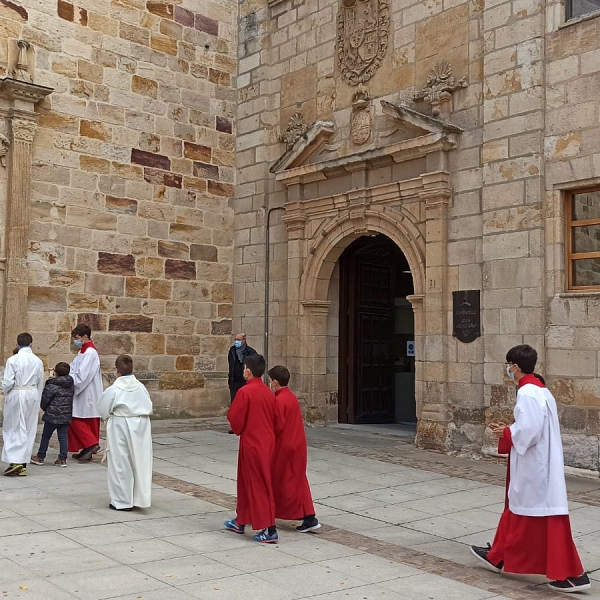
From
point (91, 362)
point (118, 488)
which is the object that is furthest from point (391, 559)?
point (91, 362)

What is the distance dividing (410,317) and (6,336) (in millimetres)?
6423

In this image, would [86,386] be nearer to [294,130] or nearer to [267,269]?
[267,269]

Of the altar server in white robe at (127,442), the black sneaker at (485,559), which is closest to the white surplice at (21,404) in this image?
the altar server in white robe at (127,442)

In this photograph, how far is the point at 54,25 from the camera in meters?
10.8

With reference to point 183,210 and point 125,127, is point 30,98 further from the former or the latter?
point 183,210

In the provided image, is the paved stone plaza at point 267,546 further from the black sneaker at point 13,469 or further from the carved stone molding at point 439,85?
the carved stone molding at point 439,85

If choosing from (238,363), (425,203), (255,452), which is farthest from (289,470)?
(238,363)

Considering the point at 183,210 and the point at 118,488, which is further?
the point at 183,210

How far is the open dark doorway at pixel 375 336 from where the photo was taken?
1195 centimetres

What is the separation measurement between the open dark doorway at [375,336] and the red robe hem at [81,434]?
4525 mm

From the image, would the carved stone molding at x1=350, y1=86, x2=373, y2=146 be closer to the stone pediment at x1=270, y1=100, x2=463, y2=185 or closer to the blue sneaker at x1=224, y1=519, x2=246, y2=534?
the stone pediment at x1=270, y1=100, x2=463, y2=185

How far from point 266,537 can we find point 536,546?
1800mm

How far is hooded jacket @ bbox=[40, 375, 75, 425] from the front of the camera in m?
7.84

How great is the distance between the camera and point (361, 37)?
10977 millimetres
